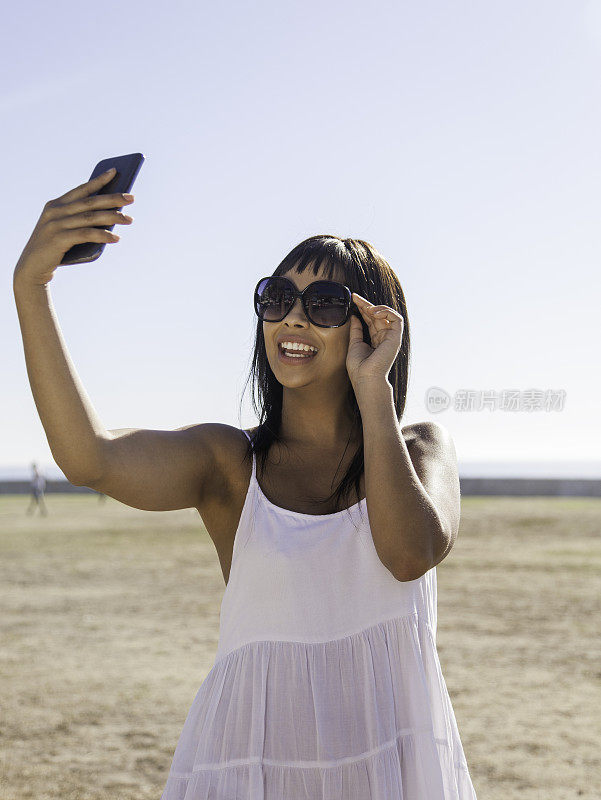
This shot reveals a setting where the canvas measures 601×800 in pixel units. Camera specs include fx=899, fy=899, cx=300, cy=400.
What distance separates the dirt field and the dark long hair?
3712mm

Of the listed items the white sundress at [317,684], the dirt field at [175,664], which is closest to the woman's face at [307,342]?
the white sundress at [317,684]

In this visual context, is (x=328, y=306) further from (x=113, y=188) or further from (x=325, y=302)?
(x=113, y=188)

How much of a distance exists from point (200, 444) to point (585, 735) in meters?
5.27

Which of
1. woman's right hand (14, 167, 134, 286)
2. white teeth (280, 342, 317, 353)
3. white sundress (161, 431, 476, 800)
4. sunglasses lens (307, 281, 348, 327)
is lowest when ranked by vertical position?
white sundress (161, 431, 476, 800)

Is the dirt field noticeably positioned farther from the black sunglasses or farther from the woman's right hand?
the woman's right hand

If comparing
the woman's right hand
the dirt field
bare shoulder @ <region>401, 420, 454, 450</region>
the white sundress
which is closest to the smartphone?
the woman's right hand

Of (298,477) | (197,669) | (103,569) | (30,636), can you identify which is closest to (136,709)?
(197,669)

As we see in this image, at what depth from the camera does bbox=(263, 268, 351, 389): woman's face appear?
2.18 meters

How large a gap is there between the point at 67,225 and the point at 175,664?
280 inches

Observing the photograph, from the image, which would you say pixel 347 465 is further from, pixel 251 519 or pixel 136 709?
pixel 136 709

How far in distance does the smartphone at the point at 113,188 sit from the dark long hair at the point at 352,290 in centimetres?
56

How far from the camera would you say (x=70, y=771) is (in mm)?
5582

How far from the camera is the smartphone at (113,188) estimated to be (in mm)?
1813

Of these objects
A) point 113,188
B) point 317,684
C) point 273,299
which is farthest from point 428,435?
point 113,188
